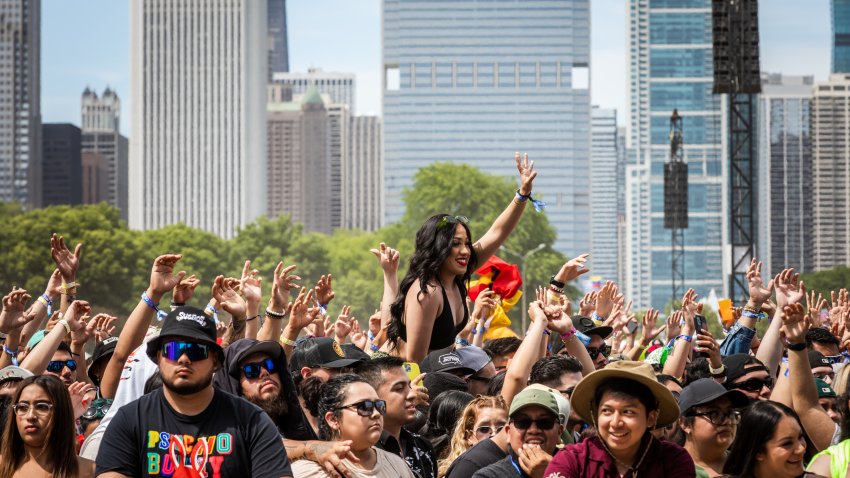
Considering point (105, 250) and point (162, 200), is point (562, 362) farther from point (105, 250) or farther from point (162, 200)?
point (162, 200)

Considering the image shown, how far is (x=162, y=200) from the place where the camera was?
6299 inches

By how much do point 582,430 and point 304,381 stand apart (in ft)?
4.83

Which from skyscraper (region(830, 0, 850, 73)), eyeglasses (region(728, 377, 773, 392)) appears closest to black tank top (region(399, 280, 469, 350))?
eyeglasses (region(728, 377, 773, 392))

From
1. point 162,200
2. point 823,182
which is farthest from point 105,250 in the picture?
point 162,200

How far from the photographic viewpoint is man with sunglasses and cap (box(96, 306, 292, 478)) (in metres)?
5.12

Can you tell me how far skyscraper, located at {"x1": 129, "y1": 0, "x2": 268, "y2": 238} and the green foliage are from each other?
64535mm

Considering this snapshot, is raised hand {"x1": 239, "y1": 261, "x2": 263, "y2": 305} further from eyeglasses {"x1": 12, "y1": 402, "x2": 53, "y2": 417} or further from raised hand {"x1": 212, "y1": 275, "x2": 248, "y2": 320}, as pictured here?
eyeglasses {"x1": 12, "y1": 402, "x2": 53, "y2": 417}

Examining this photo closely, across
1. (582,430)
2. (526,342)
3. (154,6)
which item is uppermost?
(154,6)

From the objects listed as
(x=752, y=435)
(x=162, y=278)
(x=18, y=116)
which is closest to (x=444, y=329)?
(x=162, y=278)

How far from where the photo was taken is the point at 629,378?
5121mm

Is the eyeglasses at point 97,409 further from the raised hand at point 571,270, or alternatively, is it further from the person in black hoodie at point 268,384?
the raised hand at point 571,270

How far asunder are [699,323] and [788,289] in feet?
3.05

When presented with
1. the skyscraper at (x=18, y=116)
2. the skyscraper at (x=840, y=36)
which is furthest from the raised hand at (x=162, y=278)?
the skyscraper at (x=18, y=116)

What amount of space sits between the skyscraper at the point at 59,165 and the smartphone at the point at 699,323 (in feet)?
512
